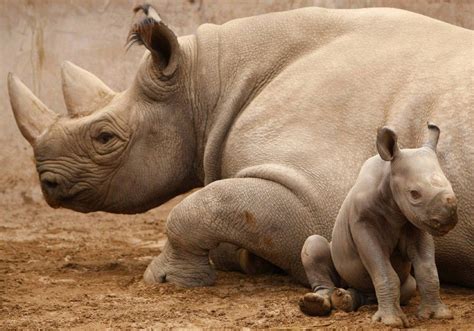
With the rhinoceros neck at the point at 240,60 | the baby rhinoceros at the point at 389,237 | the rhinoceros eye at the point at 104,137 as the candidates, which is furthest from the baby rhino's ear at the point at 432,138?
the rhinoceros eye at the point at 104,137

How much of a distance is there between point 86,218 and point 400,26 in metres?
3.85

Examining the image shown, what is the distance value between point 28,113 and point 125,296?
1.58 meters

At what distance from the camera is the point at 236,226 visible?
19.6 ft

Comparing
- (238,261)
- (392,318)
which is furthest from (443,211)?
(238,261)

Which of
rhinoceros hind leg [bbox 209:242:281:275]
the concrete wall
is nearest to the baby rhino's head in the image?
rhinoceros hind leg [bbox 209:242:281:275]

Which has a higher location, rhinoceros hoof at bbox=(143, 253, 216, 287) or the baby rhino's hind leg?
the baby rhino's hind leg

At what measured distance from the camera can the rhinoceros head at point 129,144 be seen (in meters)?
6.75

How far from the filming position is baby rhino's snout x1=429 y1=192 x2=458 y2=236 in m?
4.69

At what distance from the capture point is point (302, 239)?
588cm

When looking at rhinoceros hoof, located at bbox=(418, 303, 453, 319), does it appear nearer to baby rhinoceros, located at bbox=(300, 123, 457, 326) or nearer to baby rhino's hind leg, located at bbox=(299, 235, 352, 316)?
baby rhinoceros, located at bbox=(300, 123, 457, 326)

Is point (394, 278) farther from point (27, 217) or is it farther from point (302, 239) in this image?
point (27, 217)

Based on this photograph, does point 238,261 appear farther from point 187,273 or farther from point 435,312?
point 435,312

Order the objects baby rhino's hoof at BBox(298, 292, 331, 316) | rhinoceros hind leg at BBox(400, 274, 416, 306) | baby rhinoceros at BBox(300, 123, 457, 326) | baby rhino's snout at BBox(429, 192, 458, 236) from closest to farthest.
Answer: baby rhino's snout at BBox(429, 192, 458, 236) → baby rhinoceros at BBox(300, 123, 457, 326) → baby rhino's hoof at BBox(298, 292, 331, 316) → rhinoceros hind leg at BBox(400, 274, 416, 306)

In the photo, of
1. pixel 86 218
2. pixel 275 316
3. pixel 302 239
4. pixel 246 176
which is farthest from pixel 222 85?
pixel 86 218
